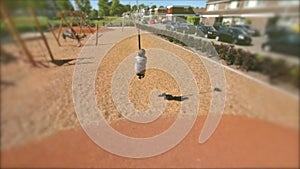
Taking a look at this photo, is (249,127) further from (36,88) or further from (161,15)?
(161,15)

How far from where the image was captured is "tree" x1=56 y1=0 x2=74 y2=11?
106 centimetres

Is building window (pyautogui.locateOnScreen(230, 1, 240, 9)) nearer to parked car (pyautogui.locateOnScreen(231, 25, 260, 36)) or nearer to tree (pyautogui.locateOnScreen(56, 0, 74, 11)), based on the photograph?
parked car (pyautogui.locateOnScreen(231, 25, 260, 36))

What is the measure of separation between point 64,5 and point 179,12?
1.35 m

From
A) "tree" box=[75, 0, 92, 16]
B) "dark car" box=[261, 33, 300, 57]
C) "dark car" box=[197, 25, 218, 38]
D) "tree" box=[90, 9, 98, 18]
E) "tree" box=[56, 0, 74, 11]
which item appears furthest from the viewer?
"dark car" box=[197, 25, 218, 38]

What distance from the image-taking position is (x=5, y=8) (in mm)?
638

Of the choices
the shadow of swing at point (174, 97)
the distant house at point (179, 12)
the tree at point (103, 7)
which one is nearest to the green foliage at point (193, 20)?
the distant house at point (179, 12)

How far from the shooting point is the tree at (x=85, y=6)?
133 centimetres

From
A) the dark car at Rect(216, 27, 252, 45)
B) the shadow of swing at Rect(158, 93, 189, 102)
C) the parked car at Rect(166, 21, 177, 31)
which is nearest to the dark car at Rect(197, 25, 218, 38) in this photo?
the dark car at Rect(216, 27, 252, 45)

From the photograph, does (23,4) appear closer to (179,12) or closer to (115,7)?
(115,7)

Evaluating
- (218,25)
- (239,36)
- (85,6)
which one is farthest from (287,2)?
(85,6)

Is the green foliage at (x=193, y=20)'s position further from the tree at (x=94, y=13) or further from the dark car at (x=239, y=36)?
the tree at (x=94, y=13)

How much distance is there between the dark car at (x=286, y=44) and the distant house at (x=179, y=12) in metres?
1.41

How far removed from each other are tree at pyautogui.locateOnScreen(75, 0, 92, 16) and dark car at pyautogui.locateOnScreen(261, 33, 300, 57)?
121 cm

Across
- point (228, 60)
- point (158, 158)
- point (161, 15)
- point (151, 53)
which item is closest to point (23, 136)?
point (228, 60)
